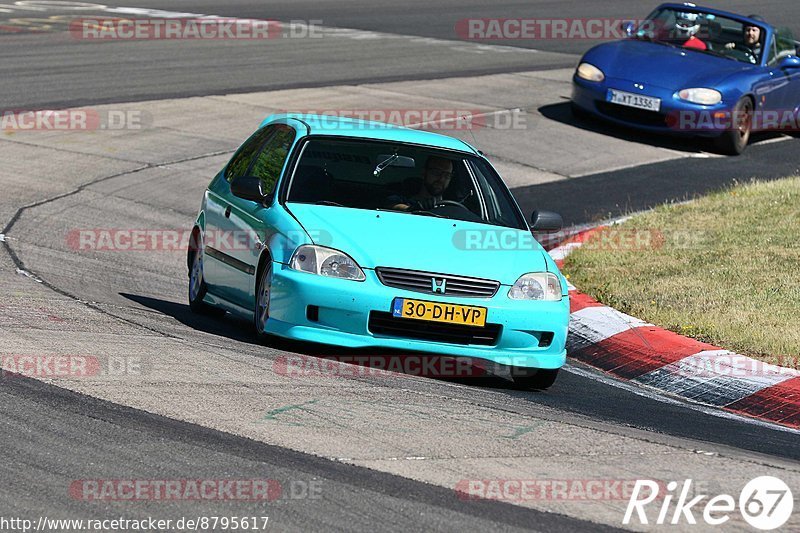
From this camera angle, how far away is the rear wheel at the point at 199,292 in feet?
31.0

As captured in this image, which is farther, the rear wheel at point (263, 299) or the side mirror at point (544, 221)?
the side mirror at point (544, 221)

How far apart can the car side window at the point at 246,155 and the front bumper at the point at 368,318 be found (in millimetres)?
1846

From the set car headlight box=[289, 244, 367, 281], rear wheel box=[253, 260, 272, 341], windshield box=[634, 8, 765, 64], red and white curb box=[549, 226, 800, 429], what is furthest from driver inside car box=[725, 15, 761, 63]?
car headlight box=[289, 244, 367, 281]

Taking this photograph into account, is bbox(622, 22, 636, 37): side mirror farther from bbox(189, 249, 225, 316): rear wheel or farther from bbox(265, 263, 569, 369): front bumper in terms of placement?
bbox(265, 263, 569, 369): front bumper

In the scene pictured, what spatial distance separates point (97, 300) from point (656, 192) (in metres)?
7.98

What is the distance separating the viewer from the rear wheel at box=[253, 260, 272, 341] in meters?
8.09

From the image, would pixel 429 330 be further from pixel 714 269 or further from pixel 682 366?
pixel 714 269

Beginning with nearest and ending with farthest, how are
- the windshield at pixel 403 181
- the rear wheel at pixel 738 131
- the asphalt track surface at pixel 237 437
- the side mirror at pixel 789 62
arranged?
the asphalt track surface at pixel 237 437, the windshield at pixel 403 181, the rear wheel at pixel 738 131, the side mirror at pixel 789 62

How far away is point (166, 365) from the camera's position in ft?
23.2

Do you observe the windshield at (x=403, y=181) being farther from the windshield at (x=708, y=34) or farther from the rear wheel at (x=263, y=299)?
the windshield at (x=708, y=34)

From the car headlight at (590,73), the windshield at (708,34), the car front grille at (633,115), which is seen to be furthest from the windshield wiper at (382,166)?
the windshield at (708,34)

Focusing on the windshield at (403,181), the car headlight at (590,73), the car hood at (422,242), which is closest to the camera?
the car hood at (422,242)

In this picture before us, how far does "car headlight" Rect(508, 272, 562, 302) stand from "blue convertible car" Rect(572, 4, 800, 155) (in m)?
9.63

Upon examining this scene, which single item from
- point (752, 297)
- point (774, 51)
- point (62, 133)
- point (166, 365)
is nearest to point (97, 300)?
point (166, 365)
